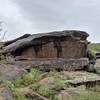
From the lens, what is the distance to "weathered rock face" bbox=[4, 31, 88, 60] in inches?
656

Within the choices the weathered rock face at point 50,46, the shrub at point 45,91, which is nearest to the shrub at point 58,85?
the shrub at point 45,91

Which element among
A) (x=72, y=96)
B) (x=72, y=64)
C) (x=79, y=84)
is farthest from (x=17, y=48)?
(x=72, y=96)

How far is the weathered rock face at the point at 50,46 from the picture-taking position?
1666 centimetres

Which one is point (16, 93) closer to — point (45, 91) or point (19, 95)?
point (19, 95)

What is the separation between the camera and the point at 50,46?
16844 mm

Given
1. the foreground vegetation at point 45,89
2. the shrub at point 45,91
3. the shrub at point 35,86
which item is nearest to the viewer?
the foreground vegetation at point 45,89

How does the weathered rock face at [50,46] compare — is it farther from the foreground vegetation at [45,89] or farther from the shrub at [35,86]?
the shrub at [35,86]

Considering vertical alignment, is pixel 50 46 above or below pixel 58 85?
above

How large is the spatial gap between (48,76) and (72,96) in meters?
2.17

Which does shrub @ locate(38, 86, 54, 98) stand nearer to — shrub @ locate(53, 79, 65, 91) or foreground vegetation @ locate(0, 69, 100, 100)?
foreground vegetation @ locate(0, 69, 100, 100)

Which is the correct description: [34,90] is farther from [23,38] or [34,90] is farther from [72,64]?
[23,38]

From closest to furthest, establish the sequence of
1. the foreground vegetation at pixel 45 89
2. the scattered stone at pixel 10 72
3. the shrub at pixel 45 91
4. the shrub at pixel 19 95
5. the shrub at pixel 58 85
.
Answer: the shrub at pixel 19 95, the foreground vegetation at pixel 45 89, the shrub at pixel 45 91, the shrub at pixel 58 85, the scattered stone at pixel 10 72

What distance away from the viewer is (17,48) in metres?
16.6

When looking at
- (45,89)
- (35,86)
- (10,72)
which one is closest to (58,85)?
(45,89)
